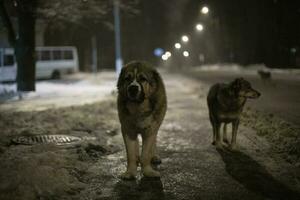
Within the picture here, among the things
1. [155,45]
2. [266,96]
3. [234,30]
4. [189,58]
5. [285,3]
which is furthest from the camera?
[189,58]

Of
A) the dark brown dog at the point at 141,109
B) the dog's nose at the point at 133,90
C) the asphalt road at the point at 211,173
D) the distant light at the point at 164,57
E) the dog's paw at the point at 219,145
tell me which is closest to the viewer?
the asphalt road at the point at 211,173

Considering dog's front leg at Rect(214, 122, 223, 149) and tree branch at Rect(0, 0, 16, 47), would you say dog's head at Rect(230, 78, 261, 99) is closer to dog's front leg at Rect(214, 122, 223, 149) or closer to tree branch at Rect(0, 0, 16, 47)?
dog's front leg at Rect(214, 122, 223, 149)

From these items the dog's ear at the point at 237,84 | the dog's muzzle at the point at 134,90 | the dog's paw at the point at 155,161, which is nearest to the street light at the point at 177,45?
the dog's ear at the point at 237,84

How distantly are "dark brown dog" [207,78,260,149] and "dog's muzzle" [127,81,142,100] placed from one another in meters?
2.82

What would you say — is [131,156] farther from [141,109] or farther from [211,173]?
[211,173]

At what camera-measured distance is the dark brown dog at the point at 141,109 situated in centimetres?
657

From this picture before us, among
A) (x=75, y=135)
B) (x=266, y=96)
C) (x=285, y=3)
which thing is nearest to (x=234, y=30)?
(x=285, y=3)

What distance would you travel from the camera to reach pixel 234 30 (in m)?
59.1

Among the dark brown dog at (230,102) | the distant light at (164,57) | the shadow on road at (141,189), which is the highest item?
the dark brown dog at (230,102)

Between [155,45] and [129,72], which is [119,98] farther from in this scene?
[155,45]

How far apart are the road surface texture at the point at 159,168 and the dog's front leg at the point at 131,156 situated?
140 millimetres

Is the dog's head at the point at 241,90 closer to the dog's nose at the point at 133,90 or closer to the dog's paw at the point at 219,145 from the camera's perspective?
the dog's paw at the point at 219,145

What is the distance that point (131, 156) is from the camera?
275 inches

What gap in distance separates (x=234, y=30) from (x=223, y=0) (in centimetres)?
433
